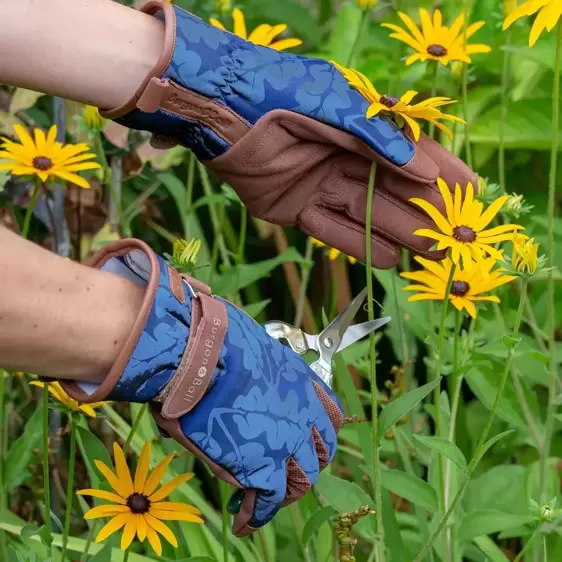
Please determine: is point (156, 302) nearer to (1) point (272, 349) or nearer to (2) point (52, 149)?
(1) point (272, 349)

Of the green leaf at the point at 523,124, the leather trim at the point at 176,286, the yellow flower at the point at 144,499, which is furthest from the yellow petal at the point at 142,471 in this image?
the green leaf at the point at 523,124

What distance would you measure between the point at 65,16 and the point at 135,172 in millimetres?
461

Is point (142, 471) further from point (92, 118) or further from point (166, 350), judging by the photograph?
point (92, 118)

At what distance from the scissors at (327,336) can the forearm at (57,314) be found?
19 cm

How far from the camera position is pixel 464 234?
660 mm

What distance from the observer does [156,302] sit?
619 mm

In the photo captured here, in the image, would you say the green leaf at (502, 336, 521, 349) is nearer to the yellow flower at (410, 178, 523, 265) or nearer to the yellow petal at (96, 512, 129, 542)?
the yellow flower at (410, 178, 523, 265)

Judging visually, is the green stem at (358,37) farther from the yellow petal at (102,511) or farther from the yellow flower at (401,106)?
the yellow petal at (102,511)

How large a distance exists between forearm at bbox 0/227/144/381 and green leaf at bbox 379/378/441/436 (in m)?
0.21

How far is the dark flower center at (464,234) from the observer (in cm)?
65

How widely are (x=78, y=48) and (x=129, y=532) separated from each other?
1.31ft

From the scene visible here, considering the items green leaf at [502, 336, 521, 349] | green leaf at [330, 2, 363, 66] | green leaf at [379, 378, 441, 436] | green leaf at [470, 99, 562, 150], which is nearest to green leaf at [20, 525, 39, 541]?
green leaf at [379, 378, 441, 436]

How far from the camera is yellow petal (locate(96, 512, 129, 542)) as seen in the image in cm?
65

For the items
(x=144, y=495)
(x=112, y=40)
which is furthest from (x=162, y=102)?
(x=144, y=495)
